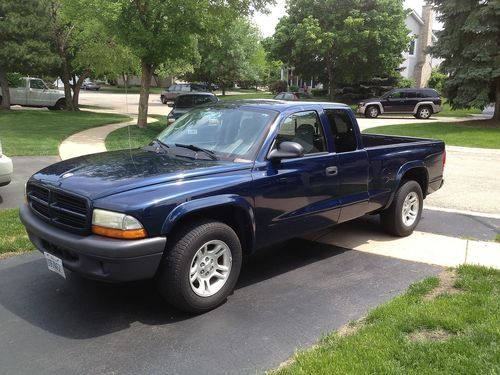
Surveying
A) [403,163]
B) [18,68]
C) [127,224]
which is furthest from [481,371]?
[18,68]

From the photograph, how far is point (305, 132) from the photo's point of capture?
16.8 feet

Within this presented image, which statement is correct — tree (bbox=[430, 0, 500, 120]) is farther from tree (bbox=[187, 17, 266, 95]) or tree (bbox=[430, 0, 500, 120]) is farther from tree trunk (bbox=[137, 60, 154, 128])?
tree (bbox=[187, 17, 266, 95])

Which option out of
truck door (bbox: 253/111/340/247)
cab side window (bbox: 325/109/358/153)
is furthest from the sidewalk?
cab side window (bbox: 325/109/358/153)

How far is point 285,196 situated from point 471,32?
66.2 feet

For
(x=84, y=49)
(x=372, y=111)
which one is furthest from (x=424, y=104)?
(x=84, y=49)

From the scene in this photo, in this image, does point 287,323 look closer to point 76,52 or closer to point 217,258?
point 217,258

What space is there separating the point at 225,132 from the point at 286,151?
0.78 metres

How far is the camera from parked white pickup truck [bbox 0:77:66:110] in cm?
2566

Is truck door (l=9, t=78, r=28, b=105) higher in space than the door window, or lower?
lower

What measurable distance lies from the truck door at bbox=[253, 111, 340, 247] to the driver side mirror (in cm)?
9

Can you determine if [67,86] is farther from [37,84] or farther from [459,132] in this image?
[459,132]

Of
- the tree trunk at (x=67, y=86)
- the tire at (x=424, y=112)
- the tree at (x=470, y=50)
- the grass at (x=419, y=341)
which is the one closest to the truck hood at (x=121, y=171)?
the grass at (x=419, y=341)

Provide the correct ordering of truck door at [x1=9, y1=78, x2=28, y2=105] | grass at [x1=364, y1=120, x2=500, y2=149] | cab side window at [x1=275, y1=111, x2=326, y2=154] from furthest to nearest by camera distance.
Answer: truck door at [x1=9, y1=78, x2=28, y2=105], grass at [x1=364, y1=120, x2=500, y2=149], cab side window at [x1=275, y1=111, x2=326, y2=154]

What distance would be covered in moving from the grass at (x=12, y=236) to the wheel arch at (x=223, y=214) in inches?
97.4
